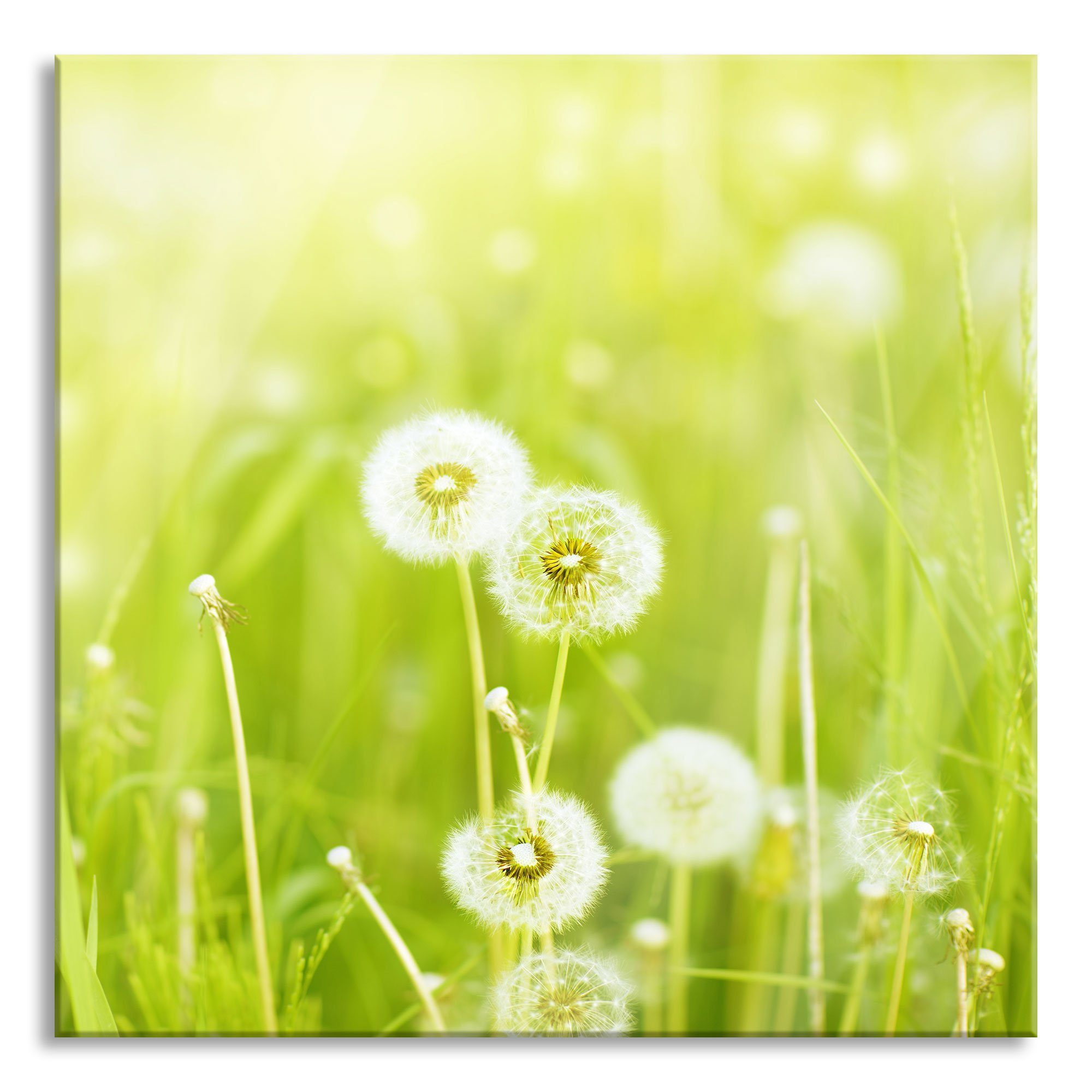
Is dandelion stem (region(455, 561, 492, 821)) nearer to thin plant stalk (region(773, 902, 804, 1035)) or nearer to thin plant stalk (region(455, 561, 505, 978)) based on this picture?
thin plant stalk (region(455, 561, 505, 978))

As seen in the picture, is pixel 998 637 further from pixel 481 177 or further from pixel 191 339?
pixel 191 339

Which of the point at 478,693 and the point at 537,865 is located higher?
the point at 478,693

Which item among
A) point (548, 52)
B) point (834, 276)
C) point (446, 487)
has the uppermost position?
point (548, 52)

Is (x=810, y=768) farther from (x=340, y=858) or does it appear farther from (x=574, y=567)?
(x=340, y=858)

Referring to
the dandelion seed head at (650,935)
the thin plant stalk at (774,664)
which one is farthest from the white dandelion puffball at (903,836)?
the dandelion seed head at (650,935)

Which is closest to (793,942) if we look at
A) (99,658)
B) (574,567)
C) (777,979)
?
(777,979)

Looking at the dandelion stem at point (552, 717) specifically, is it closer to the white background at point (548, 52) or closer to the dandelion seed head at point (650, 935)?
the dandelion seed head at point (650, 935)
